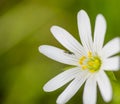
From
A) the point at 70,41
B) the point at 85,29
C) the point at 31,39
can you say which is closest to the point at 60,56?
the point at 70,41

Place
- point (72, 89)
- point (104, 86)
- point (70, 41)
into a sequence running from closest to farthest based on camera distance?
point (104, 86)
point (72, 89)
point (70, 41)

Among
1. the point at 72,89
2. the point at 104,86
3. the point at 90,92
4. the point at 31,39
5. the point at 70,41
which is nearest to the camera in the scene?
the point at 104,86

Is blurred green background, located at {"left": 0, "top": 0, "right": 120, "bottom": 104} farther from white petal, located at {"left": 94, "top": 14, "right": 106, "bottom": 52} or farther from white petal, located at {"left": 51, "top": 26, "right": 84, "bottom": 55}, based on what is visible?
white petal, located at {"left": 94, "top": 14, "right": 106, "bottom": 52}

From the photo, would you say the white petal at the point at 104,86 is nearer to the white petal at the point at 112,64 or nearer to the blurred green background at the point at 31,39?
the white petal at the point at 112,64

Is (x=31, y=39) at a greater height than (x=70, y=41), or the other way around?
(x=31, y=39)

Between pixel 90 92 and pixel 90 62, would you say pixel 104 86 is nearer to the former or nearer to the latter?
pixel 90 92

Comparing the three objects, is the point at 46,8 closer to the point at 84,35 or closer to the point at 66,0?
the point at 66,0

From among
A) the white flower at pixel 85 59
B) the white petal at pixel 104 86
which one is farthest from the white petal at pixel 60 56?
the white petal at pixel 104 86
